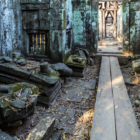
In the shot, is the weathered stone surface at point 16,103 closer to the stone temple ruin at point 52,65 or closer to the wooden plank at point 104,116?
the stone temple ruin at point 52,65

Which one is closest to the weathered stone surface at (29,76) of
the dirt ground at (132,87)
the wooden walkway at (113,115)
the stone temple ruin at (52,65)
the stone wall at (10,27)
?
the stone temple ruin at (52,65)

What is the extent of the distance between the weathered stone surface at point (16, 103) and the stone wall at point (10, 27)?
135 inches

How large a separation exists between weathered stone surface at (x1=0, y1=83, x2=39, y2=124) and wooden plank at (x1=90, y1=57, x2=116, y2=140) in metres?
1.22

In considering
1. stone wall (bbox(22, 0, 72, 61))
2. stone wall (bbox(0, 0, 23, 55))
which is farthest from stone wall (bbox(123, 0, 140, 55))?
stone wall (bbox(0, 0, 23, 55))

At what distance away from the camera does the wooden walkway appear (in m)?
3.17

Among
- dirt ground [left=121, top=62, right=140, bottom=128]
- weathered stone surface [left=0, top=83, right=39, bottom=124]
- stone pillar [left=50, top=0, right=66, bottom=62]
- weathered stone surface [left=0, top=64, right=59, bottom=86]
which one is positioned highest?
stone pillar [left=50, top=0, right=66, bottom=62]

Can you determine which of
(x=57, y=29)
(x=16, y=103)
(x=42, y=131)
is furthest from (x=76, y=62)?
(x=42, y=131)

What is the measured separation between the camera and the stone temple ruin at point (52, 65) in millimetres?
3492

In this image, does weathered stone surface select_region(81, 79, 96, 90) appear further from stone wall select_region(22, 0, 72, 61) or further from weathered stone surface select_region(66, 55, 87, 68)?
stone wall select_region(22, 0, 72, 61)

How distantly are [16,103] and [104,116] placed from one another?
1679 mm

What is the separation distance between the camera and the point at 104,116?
3773mm

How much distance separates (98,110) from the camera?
4059mm

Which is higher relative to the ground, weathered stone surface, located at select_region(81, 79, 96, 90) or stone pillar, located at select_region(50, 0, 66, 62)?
stone pillar, located at select_region(50, 0, 66, 62)

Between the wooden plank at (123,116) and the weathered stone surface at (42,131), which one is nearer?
the weathered stone surface at (42,131)
